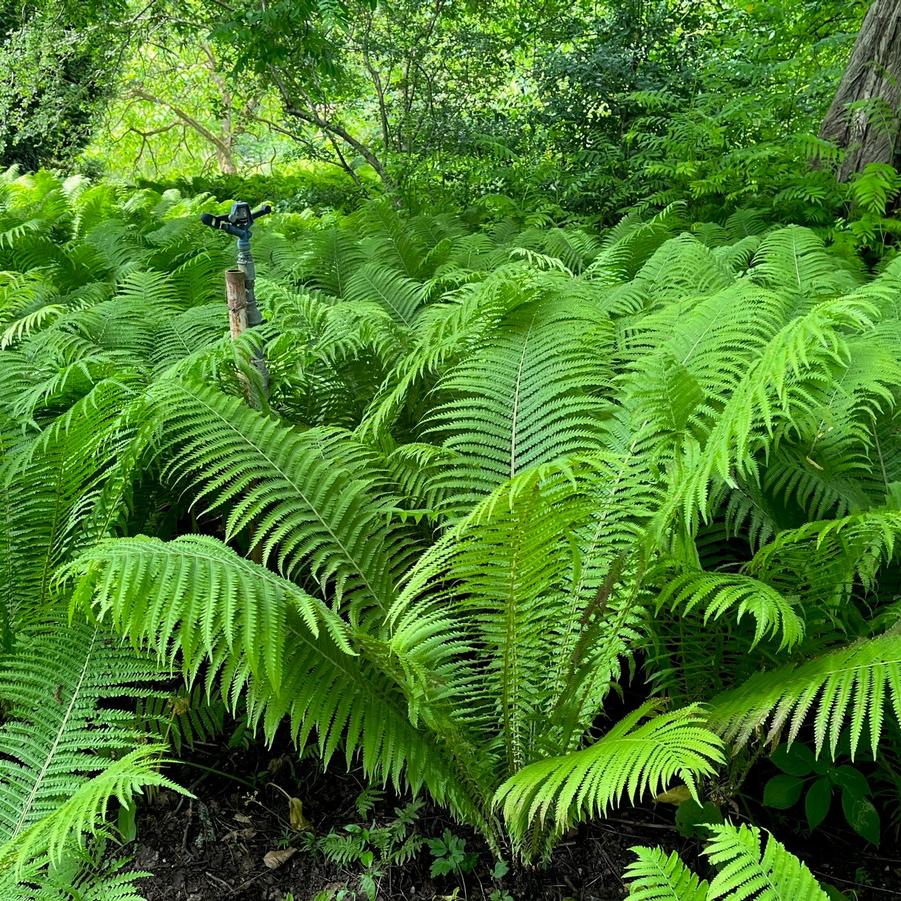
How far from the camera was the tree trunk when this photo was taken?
405cm

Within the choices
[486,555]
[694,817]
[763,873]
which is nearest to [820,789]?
[694,817]

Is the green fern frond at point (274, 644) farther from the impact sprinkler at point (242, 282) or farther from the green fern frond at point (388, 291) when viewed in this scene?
the green fern frond at point (388, 291)

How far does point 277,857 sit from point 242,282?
1338 millimetres

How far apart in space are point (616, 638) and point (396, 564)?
0.53 metres

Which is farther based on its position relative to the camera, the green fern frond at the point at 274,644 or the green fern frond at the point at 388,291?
the green fern frond at the point at 388,291

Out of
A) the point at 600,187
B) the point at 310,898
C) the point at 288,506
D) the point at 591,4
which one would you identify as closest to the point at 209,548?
the point at 288,506

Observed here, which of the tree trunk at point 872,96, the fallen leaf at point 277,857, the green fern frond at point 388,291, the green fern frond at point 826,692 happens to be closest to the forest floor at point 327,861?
the fallen leaf at point 277,857

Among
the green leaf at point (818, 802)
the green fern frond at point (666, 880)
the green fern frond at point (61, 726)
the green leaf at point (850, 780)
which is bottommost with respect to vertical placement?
the green leaf at point (818, 802)

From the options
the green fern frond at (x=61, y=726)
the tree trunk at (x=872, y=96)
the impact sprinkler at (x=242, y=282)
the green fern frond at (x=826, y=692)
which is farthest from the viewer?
the tree trunk at (x=872, y=96)

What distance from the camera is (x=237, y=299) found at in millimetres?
2051

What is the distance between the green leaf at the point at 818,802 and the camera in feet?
4.83

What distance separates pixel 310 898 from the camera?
1504 millimetres

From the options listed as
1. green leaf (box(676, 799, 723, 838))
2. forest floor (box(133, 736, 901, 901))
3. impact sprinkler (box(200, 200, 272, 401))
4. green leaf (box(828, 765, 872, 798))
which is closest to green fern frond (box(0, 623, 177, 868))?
forest floor (box(133, 736, 901, 901))

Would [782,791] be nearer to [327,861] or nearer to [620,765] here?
[620,765]
